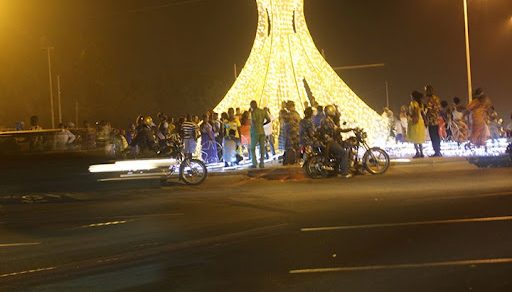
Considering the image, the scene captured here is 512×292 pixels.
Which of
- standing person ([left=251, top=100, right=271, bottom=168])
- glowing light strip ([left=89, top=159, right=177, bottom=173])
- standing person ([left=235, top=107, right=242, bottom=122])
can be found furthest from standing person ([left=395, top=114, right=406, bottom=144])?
glowing light strip ([left=89, top=159, right=177, bottom=173])

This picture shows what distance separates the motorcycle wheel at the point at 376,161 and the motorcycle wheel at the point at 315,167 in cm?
100

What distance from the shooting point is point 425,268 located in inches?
284

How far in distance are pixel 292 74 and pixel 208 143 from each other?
11.0 ft

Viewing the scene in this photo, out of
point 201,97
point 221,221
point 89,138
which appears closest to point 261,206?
point 221,221

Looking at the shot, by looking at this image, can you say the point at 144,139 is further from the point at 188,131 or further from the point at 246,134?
the point at 246,134

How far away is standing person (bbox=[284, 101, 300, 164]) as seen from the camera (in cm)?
1881

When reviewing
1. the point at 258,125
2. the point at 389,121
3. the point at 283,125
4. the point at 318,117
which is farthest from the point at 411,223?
the point at 389,121

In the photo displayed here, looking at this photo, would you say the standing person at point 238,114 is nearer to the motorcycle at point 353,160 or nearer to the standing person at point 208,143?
the standing person at point 208,143

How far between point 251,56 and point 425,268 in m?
15.1

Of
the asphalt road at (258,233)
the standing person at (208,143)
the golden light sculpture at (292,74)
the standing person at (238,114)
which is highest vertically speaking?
the golden light sculpture at (292,74)

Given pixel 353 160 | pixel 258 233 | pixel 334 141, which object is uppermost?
pixel 334 141

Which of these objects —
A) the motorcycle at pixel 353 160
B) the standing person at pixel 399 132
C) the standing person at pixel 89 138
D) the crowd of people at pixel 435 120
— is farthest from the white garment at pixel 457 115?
the standing person at pixel 89 138

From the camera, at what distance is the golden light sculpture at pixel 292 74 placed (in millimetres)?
21266

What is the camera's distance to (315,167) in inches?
659
